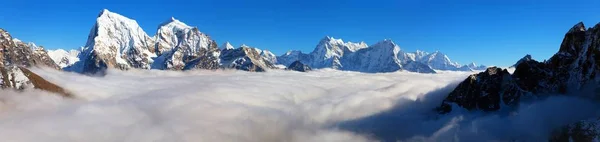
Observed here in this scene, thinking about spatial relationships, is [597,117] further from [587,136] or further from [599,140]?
[599,140]

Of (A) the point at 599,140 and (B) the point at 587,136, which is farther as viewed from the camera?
(B) the point at 587,136

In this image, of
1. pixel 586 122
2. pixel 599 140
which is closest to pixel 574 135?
pixel 586 122

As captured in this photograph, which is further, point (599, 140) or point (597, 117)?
point (597, 117)

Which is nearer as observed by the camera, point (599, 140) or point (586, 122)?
point (599, 140)

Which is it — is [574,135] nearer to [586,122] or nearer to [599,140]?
[586,122]

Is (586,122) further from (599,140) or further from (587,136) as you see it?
(599,140)

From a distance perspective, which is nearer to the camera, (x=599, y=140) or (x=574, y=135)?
(x=599, y=140)

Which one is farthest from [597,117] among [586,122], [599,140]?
[599,140]
